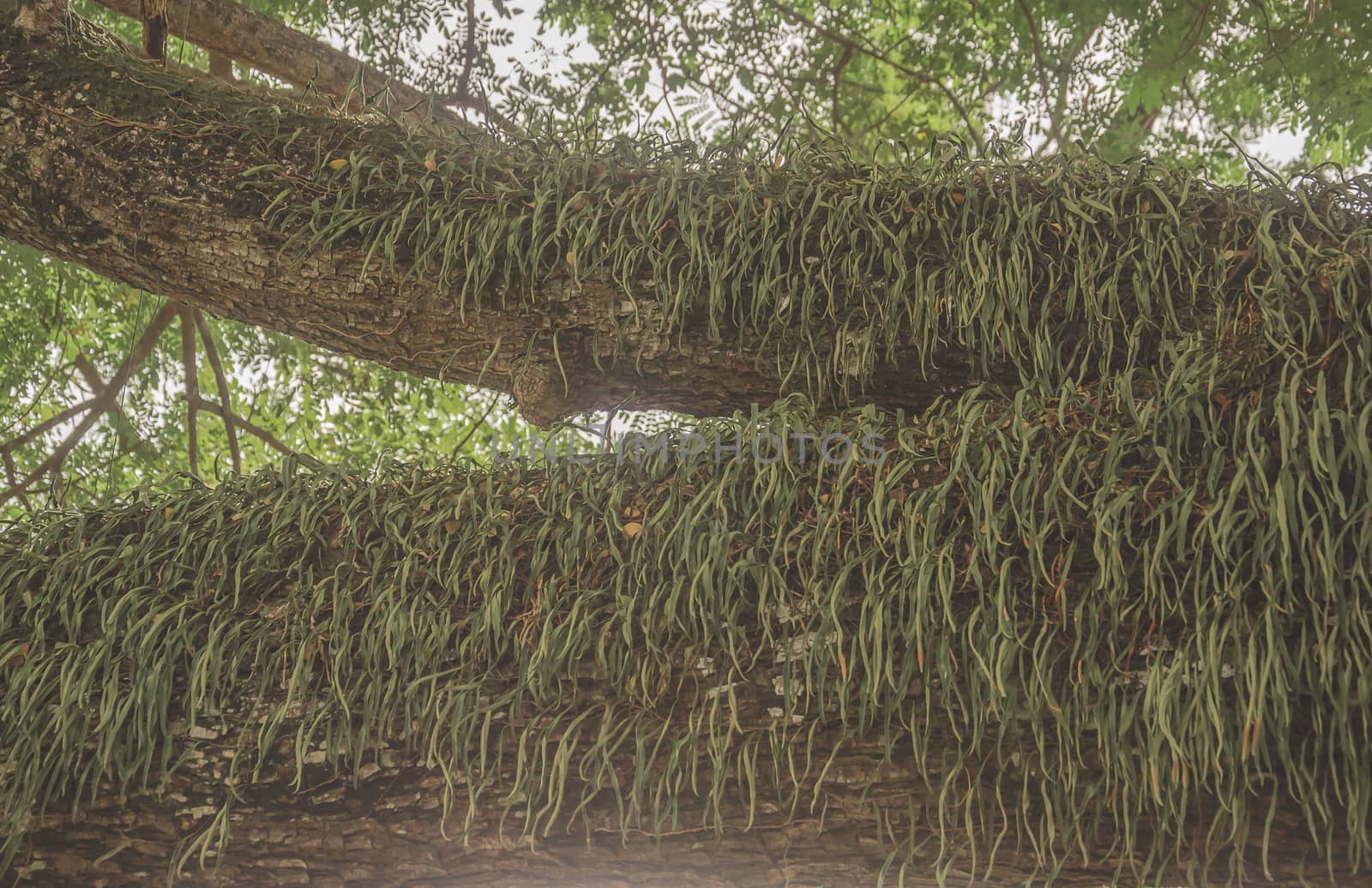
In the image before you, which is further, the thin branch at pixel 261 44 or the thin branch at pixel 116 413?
the thin branch at pixel 116 413

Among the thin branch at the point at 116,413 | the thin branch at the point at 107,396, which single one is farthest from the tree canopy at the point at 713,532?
the thin branch at the point at 116,413

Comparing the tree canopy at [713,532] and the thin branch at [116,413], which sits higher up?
the thin branch at [116,413]

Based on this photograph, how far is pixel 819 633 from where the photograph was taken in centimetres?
187

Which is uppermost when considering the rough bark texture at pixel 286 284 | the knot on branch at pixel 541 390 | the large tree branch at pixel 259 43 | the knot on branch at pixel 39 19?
the large tree branch at pixel 259 43

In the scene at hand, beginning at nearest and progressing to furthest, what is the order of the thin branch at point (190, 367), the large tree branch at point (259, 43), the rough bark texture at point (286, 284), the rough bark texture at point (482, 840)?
the rough bark texture at point (482, 840)
the rough bark texture at point (286, 284)
the large tree branch at point (259, 43)
the thin branch at point (190, 367)

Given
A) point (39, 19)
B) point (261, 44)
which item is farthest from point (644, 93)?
point (39, 19)

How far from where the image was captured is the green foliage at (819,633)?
1687mm

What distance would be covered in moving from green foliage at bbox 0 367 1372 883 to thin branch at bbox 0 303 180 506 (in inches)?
96.5

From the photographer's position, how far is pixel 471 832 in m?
1.96

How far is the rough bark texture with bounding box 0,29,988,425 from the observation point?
2.48 m

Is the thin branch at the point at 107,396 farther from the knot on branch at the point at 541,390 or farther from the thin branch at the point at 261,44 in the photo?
the knot on branch at the point at 541,390

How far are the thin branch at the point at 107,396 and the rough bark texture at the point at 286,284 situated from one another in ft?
6.31

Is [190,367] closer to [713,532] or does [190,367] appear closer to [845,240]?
[845,240]

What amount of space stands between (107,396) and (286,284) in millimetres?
2909
